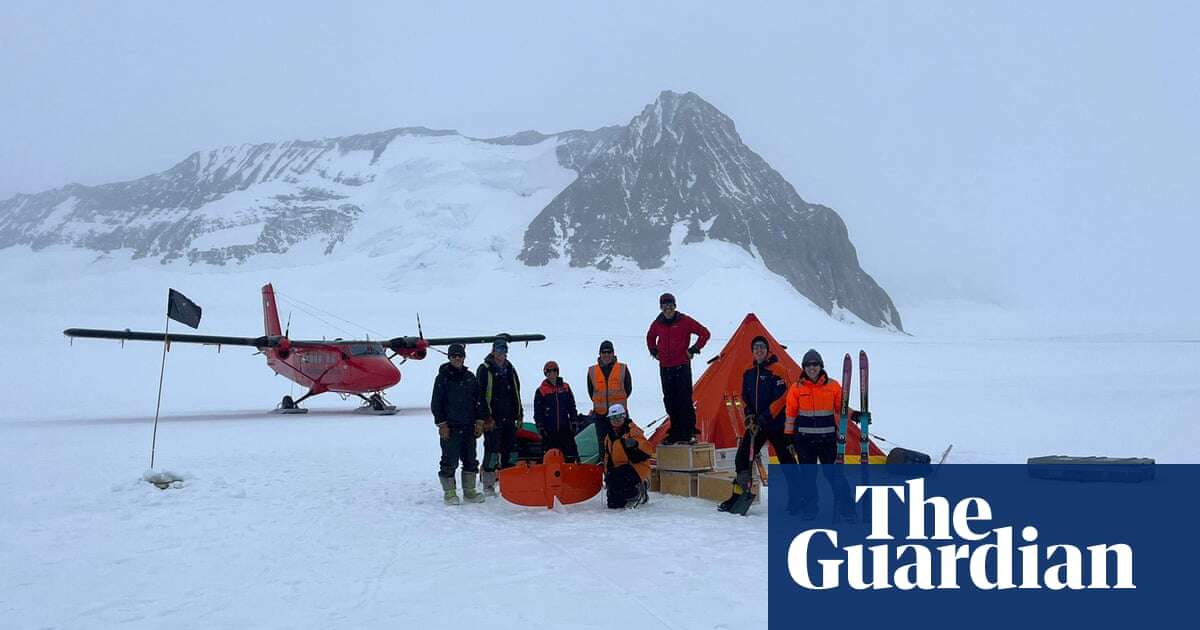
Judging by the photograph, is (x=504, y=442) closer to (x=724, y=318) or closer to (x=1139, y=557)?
(x=1139, y=557)

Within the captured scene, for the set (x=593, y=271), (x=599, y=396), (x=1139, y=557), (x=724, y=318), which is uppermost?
(x=593, y=271)

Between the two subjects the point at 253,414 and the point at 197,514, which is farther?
the point at 253,414

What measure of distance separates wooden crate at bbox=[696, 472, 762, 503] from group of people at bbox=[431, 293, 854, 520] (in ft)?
1.07

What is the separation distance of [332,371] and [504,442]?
43.6 feet

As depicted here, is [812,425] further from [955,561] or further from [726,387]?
[726,387]

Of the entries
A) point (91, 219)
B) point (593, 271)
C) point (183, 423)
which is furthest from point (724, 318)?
point (91, 219)

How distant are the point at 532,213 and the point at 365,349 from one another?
75.7 metres

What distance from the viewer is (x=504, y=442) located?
30.4ft

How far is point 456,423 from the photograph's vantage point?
8664 millimetres

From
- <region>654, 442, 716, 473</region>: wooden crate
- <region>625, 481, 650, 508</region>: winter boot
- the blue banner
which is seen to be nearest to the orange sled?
<region>625, 481, 650, 508</region>: winter boot

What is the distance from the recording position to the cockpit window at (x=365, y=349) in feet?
69.2

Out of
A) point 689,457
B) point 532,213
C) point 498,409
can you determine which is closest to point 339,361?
point 498,409

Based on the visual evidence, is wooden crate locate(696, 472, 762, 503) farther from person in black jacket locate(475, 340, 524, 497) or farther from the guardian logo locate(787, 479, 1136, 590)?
person in black jacket locate(475, 340, 524, 497)

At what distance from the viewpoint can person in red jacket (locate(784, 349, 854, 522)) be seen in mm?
7121
